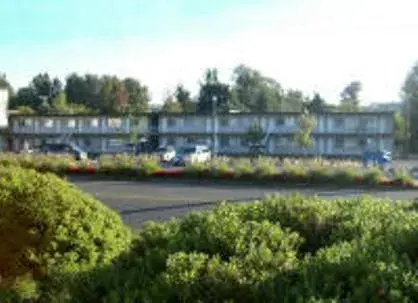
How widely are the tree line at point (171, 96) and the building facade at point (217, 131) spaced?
10991mm

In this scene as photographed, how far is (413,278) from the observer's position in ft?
15.3

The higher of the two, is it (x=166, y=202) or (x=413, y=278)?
(x=413, y=278)

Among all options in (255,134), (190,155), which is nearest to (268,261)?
(190,155)

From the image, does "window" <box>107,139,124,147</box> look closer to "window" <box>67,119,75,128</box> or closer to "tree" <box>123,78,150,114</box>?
"window" <box>67,119,75,128</box>

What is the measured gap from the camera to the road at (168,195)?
23.3m

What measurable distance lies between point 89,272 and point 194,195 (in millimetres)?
23417

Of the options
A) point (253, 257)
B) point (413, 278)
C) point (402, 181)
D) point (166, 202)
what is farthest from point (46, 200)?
point (402, 181)

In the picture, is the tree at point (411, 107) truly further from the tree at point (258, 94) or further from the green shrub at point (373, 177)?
the green shrub at point (373, 177)

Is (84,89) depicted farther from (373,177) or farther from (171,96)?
(373,177)

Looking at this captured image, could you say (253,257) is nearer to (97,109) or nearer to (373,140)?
(373,140)

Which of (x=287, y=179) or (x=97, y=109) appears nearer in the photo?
(x=287, y=179)

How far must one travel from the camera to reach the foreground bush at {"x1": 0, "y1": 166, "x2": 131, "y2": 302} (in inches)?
382

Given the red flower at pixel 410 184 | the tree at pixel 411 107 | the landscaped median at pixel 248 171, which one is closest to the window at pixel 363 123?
the tree at pixel 411 107

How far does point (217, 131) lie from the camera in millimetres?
89625
